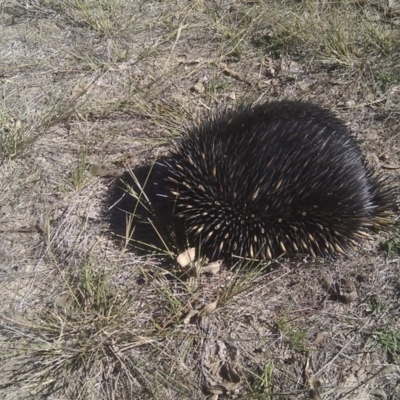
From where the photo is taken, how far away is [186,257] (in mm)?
3344

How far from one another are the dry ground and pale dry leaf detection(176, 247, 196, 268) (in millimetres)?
121

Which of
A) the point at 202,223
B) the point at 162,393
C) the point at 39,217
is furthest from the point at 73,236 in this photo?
the point at 162,393

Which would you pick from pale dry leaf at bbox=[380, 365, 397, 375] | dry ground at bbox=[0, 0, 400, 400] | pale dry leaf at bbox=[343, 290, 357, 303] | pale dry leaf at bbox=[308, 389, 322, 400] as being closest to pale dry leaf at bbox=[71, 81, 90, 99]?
dry ground at bbox=[0, 0, 400, 400]

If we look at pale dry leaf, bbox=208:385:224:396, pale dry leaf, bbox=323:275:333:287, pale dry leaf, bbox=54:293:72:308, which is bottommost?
pale dry leaf, bbox=54:293:72:308

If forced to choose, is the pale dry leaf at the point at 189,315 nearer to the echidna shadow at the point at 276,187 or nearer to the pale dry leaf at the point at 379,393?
the echidna shadow at the point at 276,187

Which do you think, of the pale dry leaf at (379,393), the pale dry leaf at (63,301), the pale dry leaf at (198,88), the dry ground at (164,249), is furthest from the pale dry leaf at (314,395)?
the pale dry leaf at (198,88)

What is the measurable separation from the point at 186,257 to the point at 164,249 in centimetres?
29

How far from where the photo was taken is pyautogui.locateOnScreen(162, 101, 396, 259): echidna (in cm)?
324

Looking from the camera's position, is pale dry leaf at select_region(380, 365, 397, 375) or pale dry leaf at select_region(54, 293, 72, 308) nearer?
pale dry leaf at select_region(380, 365, 397, 375)

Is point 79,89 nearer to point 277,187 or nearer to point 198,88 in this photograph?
point 198,88

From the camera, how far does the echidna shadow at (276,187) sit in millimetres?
3242

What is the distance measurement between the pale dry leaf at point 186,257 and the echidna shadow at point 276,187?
4.4 inches

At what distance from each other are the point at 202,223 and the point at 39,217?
3.80ft

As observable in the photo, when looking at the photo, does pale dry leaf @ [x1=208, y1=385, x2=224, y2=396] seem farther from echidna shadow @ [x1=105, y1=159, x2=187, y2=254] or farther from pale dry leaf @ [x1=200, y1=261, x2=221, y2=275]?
echidna shadow @ [x1=105, y1=159, x2=187, y2=254]
